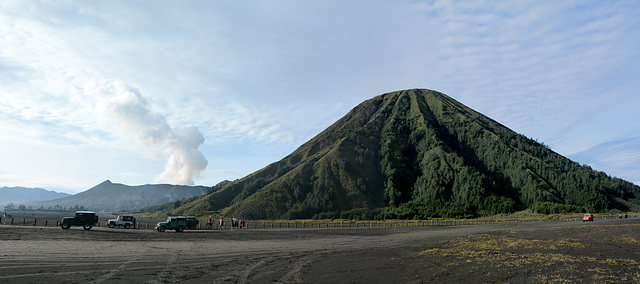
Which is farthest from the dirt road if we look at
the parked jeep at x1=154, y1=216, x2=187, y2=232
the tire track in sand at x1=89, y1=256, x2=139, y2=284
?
the parked jeep at x1=154, y1=216, x2=187, y2=232

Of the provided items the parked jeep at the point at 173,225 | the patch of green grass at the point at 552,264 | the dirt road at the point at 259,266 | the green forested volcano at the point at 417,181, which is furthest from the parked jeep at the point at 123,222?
the green forested volcano at the point at 417,181

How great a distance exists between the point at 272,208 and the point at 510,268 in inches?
4182

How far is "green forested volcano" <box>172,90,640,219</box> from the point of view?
396 feet

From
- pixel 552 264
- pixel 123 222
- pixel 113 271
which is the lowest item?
pixel 552 264

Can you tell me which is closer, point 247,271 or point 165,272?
point 165,272

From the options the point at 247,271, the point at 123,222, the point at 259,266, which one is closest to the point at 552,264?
the point at 259,266

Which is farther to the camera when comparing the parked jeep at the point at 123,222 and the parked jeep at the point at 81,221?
the parked jeep at the point at 123,222

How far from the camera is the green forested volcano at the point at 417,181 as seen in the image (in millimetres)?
120812

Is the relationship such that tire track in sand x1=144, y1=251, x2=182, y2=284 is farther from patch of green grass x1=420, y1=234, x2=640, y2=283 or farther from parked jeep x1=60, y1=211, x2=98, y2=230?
parked jeep x1=60, y1=211, x2=98, y2=230

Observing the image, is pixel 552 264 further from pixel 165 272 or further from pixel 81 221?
pixel 81 221

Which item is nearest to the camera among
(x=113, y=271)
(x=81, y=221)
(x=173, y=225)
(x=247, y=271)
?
(x=113, y=271)

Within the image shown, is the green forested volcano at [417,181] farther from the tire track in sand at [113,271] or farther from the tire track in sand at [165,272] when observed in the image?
the tire track in sand at [113,271]

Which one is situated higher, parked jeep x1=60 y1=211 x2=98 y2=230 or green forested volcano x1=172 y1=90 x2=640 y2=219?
green forested volcano x1=172 y1=90 x2=640 y2=219

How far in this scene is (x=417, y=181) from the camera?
146 metres
